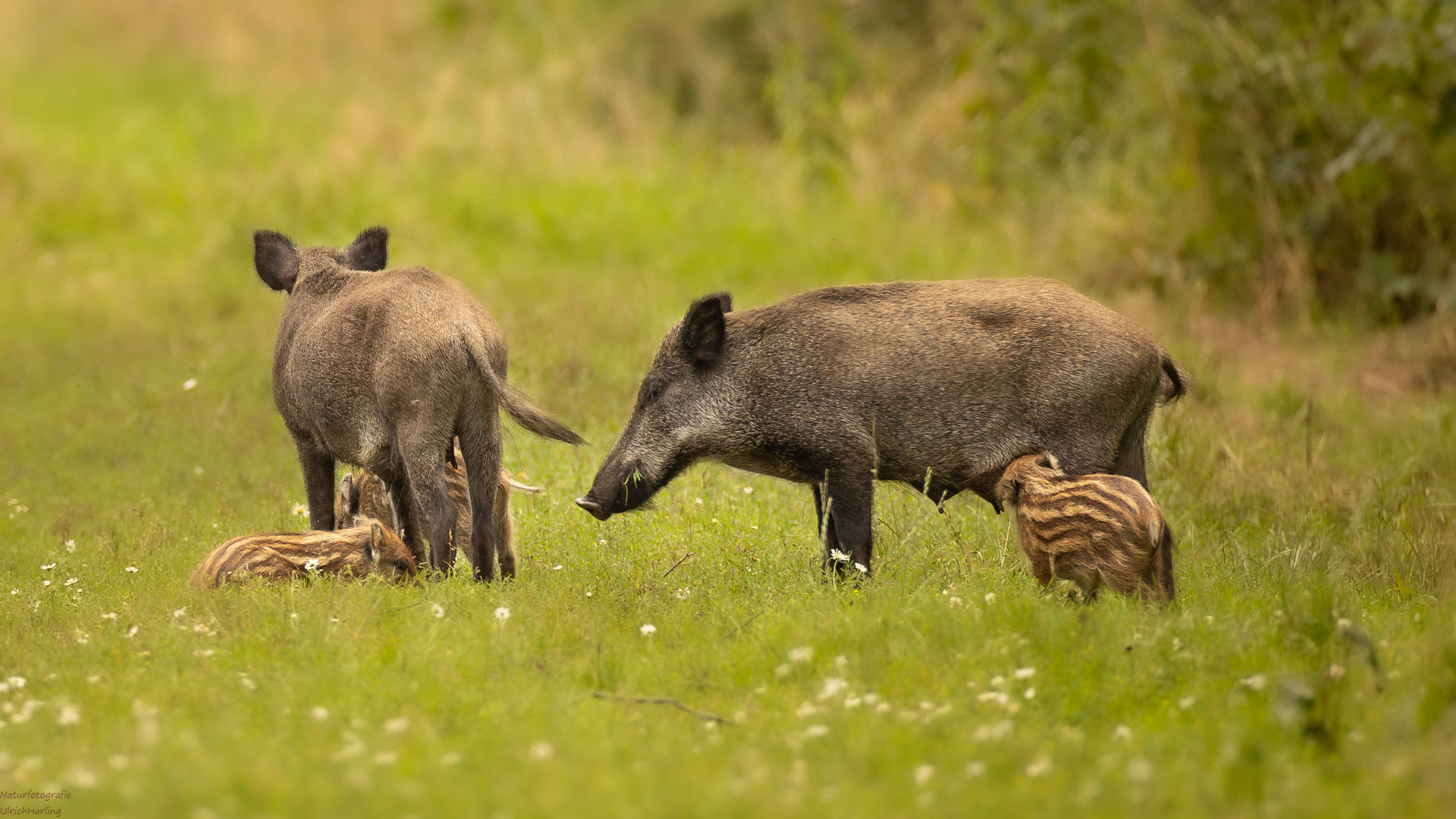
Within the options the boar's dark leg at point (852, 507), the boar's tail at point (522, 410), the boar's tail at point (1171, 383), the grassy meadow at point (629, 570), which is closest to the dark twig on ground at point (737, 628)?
the grassy meadow at point (629, 570)

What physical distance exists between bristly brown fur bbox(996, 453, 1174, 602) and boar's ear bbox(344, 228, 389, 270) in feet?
10.3

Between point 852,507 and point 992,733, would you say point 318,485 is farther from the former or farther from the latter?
point 992,733

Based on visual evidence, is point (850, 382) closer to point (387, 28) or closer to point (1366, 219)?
point (1366, 219)

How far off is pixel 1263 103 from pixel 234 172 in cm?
880

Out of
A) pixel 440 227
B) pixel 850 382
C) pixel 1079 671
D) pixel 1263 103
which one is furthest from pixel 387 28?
pixel 1079 671

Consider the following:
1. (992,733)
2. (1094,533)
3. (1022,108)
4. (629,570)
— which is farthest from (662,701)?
(1022,108)

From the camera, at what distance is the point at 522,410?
601 cm

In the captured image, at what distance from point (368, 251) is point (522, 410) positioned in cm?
153

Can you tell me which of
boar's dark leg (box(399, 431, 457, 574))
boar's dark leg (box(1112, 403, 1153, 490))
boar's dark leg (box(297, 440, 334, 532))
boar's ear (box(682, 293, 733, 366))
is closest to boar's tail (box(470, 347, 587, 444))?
boar's dark leg (box(399, 431, 457, 574))

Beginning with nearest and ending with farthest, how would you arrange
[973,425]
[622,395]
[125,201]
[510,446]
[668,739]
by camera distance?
1. [668,739]
2. [973,425]
3. [510,446]
4. [622,395]
5. [125,201]

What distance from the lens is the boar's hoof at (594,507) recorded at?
6.36 meters

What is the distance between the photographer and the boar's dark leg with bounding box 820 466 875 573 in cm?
611

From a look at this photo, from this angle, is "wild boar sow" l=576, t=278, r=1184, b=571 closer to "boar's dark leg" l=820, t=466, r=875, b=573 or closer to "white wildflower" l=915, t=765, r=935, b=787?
"boar's dark leg" l=820, t=466, r=875, b=573

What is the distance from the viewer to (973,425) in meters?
6.20
